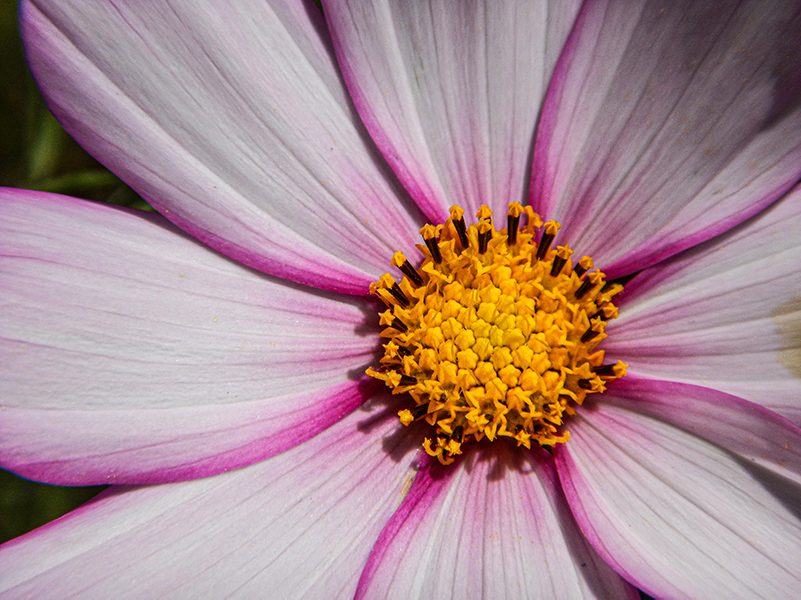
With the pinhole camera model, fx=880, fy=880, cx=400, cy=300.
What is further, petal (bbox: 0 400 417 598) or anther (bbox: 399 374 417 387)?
anther (bbox: 399 374 417 387)

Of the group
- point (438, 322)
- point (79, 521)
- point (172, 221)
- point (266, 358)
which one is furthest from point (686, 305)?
point (79, 521)

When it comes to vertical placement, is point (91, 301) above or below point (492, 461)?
above

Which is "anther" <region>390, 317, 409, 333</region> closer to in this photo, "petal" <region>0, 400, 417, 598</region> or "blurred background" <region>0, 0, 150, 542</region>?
"petal" <region>0, 400, 417, 598</region>

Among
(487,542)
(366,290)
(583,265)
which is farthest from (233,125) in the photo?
(487,542)

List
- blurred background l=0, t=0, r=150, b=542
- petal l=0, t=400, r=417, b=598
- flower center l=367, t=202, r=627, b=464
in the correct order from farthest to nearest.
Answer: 1. blurred background l=0, t=0, r=150, b=542
2. flower center l=367, t=202, r=627, b=464
3. petal l=0, t=400, r=417, b=598

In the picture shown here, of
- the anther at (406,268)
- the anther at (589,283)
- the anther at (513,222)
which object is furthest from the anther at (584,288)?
the anther at (406,268)

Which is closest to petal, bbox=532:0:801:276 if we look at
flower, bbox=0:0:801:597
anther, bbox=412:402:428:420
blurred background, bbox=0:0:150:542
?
flower, bbox=0:0:801:597

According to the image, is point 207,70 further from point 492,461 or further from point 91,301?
point 492,461

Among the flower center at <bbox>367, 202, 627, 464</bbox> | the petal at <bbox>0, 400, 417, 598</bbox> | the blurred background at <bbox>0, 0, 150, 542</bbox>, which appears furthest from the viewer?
the blurred background at <bbox>0, 0, 150, 542</bbox>

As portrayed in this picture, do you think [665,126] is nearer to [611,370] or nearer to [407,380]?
[611,370]
